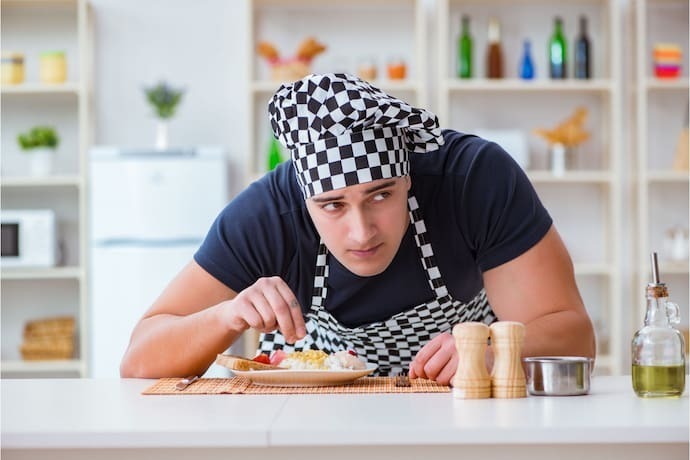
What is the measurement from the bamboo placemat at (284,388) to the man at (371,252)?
0.14ft

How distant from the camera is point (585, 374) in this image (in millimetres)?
1431

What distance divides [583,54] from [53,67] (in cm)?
273

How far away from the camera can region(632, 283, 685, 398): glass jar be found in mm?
1362

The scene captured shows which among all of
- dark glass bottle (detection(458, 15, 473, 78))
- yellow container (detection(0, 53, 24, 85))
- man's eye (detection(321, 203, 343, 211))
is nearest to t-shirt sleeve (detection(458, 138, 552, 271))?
man's eye (detection(321, 203, 343, 211))

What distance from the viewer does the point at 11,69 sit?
4793mm

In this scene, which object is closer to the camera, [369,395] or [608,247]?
[369,395]

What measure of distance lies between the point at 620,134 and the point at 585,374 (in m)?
3.57

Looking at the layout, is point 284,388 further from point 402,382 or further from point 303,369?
point 402,382

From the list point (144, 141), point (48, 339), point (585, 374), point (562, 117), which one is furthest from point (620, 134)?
point (585, 374)

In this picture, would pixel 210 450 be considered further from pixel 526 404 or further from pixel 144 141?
pixel 144 141

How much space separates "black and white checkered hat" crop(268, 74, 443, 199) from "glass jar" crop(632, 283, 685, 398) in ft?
1.74

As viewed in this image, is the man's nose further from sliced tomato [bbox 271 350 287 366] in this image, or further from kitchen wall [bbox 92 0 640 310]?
kitchen wall [bbox 92 0 640 310]

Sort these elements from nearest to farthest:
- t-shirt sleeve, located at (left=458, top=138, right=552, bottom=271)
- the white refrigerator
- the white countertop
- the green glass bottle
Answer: the white countertop → t-shirt sleeve, located at (left=458, top=138, right=552, bottom=271) → the white refrigerator → the green glass bottle

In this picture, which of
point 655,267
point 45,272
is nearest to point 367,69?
point 45,272
